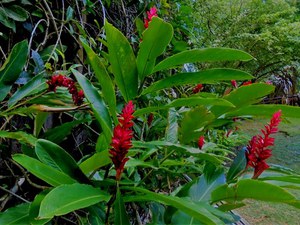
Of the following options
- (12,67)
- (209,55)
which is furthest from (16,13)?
(209,55)

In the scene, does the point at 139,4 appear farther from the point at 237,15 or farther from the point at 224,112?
the point at 237,15

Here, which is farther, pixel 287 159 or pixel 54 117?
pixel 287 159

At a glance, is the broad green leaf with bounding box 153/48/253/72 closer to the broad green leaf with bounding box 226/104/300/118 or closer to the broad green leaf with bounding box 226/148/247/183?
the broad green leaf with bounding box 226/104/300/118

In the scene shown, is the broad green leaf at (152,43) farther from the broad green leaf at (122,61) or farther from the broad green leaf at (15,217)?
the broad green leaf at (15,217)

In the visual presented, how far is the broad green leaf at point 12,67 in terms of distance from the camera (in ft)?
1.99

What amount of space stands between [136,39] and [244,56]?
99cm

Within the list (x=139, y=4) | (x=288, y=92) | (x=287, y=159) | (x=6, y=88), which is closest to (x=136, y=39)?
(x=139, y=4)

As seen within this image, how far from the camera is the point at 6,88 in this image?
61 cm

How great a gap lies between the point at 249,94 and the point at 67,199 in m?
0.32

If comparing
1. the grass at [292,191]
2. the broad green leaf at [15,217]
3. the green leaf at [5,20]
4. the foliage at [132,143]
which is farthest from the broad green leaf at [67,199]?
the green leaf at [5,20]

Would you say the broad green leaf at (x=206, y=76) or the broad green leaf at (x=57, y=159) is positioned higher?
the broad green leaf at (x=206, y=76)

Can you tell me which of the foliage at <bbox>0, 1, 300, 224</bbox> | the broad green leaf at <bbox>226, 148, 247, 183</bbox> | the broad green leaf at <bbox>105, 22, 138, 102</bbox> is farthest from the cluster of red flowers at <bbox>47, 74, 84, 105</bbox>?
the broad green leaf at <bbox>226, 148, 247, 183</bbox>

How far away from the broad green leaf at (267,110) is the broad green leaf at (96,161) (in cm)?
24

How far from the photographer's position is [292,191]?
107 inches
